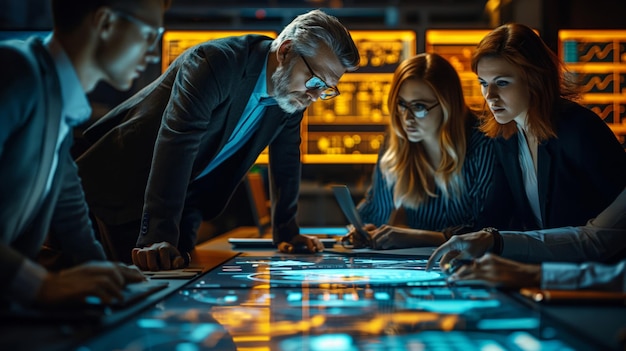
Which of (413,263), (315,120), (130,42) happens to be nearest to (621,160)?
(413,263)

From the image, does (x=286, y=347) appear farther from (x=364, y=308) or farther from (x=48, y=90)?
(x=48, y=90)

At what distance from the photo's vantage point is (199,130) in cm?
167

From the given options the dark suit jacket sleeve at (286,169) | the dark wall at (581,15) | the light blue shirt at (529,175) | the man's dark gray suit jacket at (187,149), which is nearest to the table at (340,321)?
the man's dark gray suit jacket at (187,149)

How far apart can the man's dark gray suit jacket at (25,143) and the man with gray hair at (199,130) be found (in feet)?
2.03

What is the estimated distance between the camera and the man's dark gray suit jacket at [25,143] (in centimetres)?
79

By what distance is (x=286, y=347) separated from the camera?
0.82 meters

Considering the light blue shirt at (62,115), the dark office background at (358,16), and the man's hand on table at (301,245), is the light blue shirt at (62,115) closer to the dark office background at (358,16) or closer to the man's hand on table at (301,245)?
the man's hand on table at (301,245)

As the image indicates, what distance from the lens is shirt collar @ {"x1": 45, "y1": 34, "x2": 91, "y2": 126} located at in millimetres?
866

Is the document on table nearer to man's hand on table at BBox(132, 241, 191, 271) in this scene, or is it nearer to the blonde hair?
man's hand on table at BBox(132, 241, 191, 271)

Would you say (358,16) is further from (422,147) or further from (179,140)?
(179,140)

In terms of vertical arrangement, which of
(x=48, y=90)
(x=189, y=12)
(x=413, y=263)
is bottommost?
(x=413, y=263)

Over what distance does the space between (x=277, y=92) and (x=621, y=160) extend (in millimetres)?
935

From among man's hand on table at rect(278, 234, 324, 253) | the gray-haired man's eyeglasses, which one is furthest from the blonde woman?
the gray-haired man's eyeglasses

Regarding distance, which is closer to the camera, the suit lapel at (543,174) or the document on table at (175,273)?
the document on table at (175,273)
